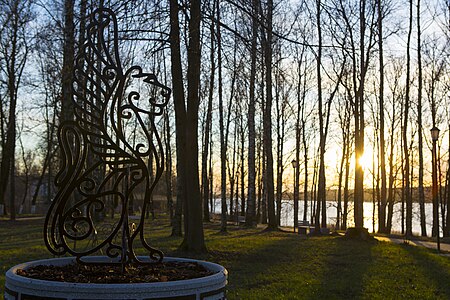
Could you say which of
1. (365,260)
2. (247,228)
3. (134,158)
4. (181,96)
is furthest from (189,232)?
(247,228)

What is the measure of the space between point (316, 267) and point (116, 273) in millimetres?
6301

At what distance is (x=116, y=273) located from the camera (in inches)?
187

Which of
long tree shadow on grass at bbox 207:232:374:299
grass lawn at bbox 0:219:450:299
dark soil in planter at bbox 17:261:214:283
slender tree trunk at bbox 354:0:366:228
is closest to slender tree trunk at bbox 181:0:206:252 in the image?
grass lawn at bbox 0:219:450:299

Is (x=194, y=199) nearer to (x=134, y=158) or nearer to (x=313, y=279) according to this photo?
(x=313, y=279)

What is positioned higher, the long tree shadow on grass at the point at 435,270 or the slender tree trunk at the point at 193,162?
the slender tree trunk at the point at 193,162

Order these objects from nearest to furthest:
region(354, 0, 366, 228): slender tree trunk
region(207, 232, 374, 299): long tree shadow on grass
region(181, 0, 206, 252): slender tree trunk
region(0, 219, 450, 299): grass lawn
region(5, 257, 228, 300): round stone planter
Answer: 1. region(5, 257, 228, 300): round stone planter
2. region(207, 232, 374, 299): long tree shadow on grass
3. region(0, 219, 450, 299): grass lawn
4. region(181, 0, 206, 252): slender tree trunk
5. region(354, 0, 366, 228): slender tree trunk

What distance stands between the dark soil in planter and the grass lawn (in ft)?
7.60

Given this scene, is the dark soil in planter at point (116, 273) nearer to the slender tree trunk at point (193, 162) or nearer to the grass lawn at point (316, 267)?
the grass lawn at point (316, 267)

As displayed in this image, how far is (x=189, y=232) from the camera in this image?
436 inches

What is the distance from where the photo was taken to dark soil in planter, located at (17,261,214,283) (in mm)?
4348

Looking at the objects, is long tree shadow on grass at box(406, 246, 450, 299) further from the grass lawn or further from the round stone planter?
the round stone planter

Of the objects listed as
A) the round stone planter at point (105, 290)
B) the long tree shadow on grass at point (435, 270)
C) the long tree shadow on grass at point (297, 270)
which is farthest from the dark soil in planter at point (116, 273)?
the long tree shadow on grass at point (435, 270)

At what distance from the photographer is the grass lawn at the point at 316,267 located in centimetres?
780

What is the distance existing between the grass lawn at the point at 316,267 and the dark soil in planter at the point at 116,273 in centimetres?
232
